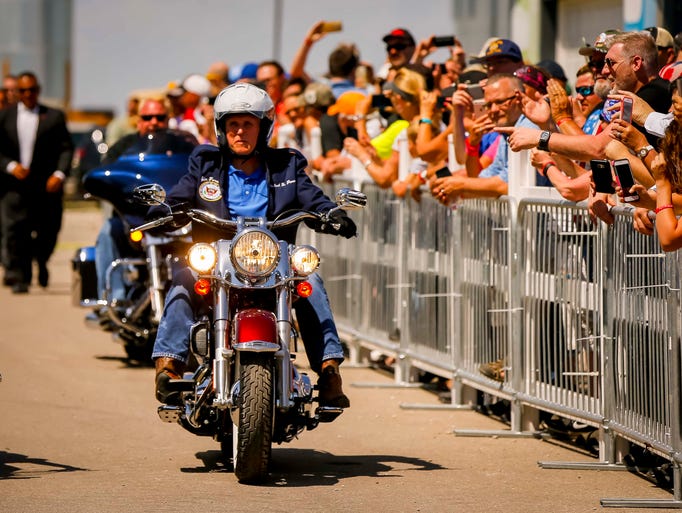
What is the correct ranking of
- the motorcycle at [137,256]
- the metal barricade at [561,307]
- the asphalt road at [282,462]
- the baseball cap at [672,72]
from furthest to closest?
the motorcycle at [137,256] → the metal barricade at [561,307] → the asphalt road at [282,462] → the baseball cap at [672,72]

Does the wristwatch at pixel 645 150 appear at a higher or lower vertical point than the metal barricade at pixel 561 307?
higher

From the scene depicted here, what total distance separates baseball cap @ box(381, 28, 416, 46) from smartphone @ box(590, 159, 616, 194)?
21.7ft

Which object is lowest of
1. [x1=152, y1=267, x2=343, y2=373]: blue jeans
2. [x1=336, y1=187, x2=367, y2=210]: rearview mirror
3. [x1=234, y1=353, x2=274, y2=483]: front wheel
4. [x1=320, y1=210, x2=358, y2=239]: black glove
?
[x1=234, y1=353, x2=274, y2=483]: front wheel

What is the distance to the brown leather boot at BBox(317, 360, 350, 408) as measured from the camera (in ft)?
30.0

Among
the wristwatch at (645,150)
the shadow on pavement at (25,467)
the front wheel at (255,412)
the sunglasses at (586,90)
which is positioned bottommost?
the shadow on pavement at (25,467)

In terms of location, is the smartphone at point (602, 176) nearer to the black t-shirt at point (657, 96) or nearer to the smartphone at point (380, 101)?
the black t-shirt at point (657, 96)

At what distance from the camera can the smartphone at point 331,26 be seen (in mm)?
18562

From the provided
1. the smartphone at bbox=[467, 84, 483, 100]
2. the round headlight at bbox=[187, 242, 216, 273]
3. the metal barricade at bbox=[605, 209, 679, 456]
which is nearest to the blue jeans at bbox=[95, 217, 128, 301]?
the smartphone at bbox=[467, 84, 483, 100]

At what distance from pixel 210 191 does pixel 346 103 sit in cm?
699

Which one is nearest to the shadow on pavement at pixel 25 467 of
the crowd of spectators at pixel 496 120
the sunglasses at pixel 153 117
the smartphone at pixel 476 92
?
the crowd of spectators at pixel 496 120

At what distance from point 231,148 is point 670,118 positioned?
2.63m

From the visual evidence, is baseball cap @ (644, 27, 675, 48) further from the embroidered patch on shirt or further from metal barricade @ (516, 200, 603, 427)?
the embroidered patch on shirt

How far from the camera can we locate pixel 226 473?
917cm

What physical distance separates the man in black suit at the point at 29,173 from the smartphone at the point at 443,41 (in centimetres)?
679
